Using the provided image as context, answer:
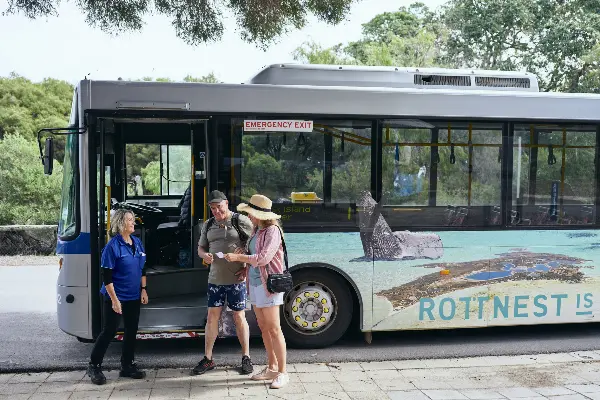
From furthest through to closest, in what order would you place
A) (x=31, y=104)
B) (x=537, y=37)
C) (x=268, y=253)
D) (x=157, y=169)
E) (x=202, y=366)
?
(x=31, y=104)
(x=537, y=37)
(x=157, y=169)
(x=202, y=366)
(x=268, y=253)

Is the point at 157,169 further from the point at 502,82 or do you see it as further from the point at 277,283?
the point at 502,82

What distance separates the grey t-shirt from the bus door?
90cm

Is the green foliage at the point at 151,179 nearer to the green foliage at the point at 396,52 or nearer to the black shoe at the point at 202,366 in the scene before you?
the black shoe at the point at 202,366

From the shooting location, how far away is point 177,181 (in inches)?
364

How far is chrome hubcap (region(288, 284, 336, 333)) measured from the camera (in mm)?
7121

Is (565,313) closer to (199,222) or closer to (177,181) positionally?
(199,222)

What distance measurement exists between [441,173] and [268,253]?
245cm

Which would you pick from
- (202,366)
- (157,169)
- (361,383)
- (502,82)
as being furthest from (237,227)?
(502,82)

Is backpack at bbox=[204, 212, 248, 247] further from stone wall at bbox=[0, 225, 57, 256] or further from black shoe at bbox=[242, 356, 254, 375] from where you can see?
stone wall at bbox=[0, 225, 57, 256]

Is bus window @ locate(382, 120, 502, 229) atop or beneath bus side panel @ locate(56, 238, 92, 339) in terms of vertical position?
atop

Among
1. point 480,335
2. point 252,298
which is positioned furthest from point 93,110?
point 480,335

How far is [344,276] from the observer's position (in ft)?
23.3

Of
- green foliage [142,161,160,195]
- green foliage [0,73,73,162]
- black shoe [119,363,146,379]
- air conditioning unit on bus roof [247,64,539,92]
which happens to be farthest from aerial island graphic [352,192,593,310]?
green foliage [0,73,73,162]

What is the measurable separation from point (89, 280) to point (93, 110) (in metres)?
1.69
